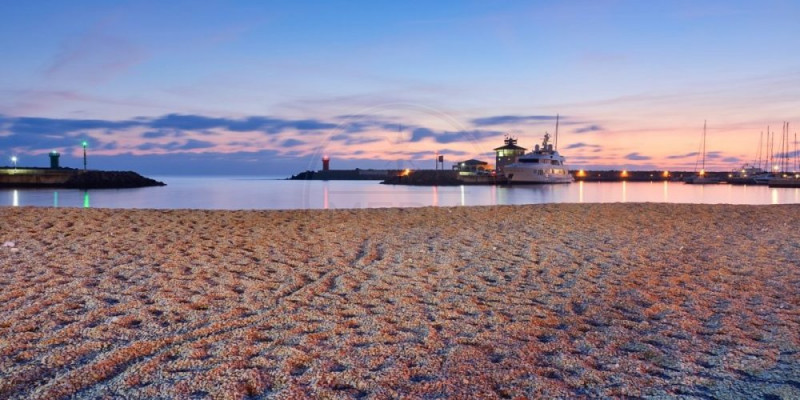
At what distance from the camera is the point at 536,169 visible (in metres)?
78.4

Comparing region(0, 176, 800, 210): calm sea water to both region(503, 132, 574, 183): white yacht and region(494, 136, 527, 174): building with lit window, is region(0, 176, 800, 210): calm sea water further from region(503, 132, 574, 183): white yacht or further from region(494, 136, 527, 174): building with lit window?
region(494, 136, 527, 174): building with lit window

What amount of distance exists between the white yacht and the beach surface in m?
69.1

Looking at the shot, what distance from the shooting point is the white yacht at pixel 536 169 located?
78438 mm

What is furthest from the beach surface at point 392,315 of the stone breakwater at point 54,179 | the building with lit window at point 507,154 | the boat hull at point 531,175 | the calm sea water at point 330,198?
the building with lit window at point 507,154

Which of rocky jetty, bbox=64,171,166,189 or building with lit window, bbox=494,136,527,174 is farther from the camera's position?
building with lit window, bbox=494,136,527,174

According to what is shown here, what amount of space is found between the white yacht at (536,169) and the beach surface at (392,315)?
69104 mm

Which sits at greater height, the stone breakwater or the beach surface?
the stone breakwater

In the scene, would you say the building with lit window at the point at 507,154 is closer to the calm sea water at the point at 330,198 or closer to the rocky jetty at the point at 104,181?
the calm sea water at the point at 330,198

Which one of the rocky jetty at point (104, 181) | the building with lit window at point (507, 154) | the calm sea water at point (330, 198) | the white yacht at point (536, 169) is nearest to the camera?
the calm sea water at point (330, 198)

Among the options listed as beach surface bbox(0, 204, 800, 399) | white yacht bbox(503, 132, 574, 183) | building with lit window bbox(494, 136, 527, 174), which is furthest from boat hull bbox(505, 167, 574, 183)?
beach surface bbox(0, 204, 800, 399)

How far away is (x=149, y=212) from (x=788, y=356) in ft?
44.5

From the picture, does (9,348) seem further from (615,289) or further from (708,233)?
(708,233)

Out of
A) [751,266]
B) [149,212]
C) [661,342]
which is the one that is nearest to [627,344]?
[661,342]

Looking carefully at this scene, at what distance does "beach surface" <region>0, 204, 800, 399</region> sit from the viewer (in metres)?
3.50
